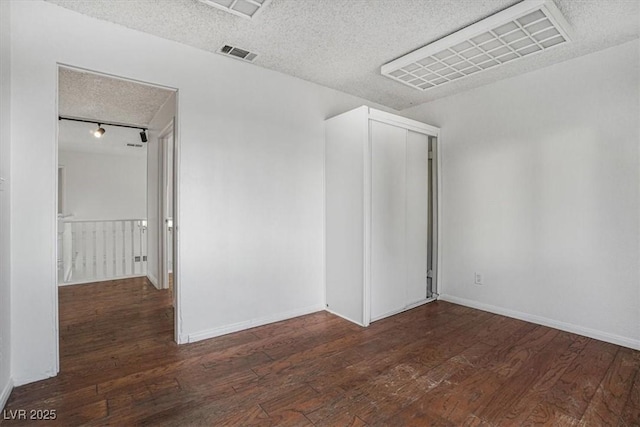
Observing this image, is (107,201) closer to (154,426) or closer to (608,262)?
(154,426)

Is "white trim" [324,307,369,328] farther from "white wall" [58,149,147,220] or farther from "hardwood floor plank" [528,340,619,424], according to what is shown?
"white wall" [58,149,147,220]

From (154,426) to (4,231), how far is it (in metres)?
1.52

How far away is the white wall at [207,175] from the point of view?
6.93ft

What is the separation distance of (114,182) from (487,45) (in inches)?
344

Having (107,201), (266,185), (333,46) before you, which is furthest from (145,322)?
(107,201)

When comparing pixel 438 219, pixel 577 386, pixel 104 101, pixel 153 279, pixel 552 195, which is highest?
pixel 104 101

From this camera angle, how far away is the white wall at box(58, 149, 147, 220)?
24.8 feet

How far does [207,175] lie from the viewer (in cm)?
284

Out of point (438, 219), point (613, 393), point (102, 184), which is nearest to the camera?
point (613, 393)

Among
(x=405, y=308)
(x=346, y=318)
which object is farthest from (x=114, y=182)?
Answer: (x=405, y=308)

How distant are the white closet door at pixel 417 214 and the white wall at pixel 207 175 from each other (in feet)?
3.31

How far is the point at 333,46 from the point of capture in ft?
9.04

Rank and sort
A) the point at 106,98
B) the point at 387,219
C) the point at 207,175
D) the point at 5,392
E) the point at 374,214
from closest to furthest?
the point at 5,392
the point at 207,175
the point at 374,214
the point at 387,219
the point at 106,98

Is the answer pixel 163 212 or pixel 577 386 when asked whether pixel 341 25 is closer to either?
pixel 577 386
